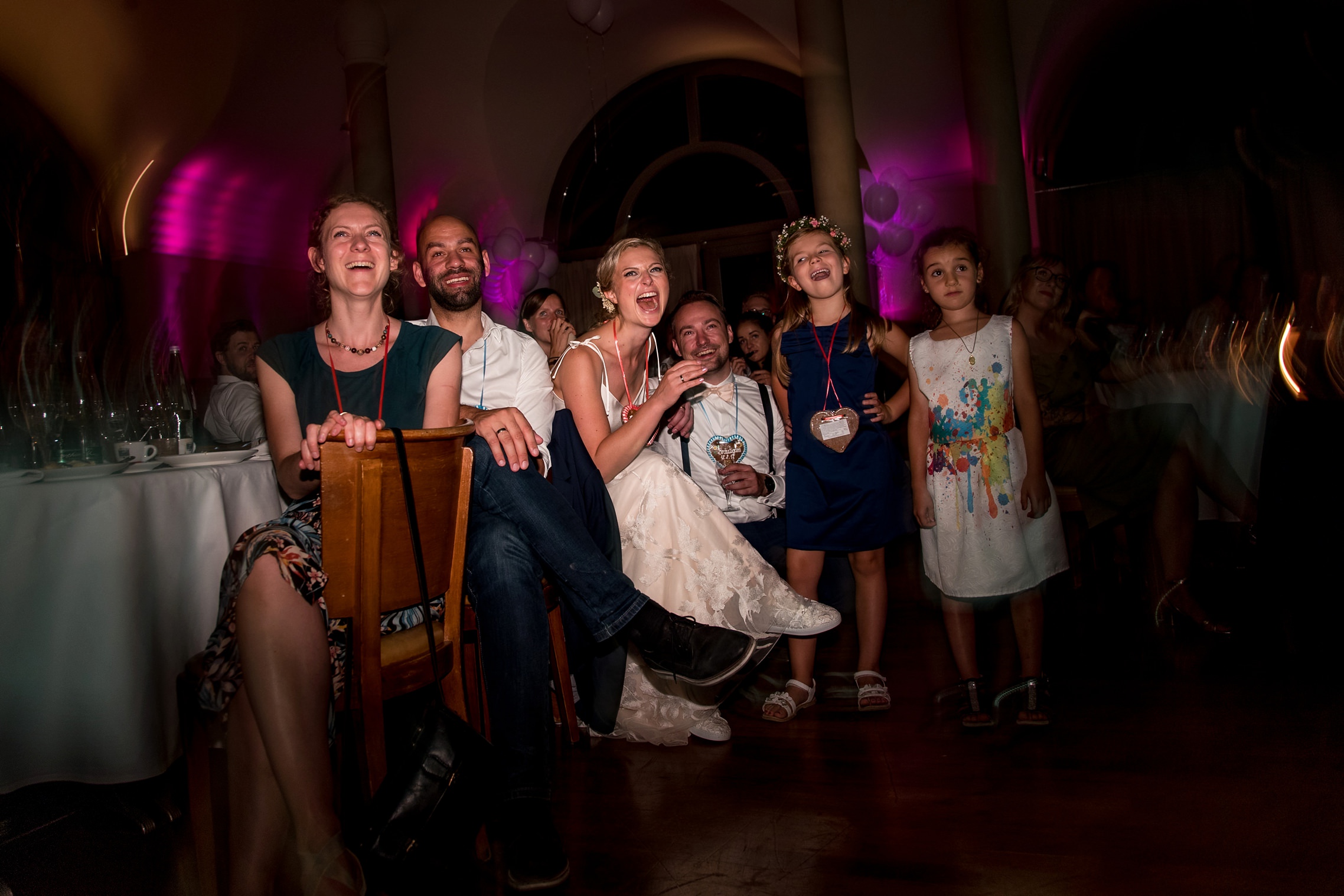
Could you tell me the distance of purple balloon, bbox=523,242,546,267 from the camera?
776 cm

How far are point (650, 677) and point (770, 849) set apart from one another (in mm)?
750

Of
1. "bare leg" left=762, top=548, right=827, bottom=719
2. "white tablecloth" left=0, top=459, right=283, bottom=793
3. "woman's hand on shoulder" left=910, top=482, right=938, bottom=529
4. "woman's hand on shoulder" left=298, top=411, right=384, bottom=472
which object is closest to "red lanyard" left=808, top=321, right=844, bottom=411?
"woman's hand on shoulder" left=910, top=482, right=938, bottom=529

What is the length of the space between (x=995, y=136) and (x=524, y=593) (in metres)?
5.73

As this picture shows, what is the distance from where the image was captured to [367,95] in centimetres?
667

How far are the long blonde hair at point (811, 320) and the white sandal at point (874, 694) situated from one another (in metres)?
0.89

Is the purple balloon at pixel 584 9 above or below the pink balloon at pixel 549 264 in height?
above

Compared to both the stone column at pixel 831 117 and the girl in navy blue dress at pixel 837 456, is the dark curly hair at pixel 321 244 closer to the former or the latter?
the girl in navy blue dress at pixel 837 456

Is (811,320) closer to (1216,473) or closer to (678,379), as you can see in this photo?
(678,379)

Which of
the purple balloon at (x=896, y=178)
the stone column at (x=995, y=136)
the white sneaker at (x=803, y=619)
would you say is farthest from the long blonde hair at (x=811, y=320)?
the purple balloon at (x=896, y=178)

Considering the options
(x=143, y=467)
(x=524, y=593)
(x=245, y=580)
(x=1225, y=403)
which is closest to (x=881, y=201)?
(x=1225, y=403)

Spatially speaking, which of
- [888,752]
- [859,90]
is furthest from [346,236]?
[859,90]

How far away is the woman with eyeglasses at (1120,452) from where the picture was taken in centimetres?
292

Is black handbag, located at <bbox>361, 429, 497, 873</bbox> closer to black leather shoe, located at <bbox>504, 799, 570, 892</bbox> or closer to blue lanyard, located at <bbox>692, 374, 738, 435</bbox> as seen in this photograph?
black leather shoe, located at <bbox>504, 799, 570, 892</bbox>

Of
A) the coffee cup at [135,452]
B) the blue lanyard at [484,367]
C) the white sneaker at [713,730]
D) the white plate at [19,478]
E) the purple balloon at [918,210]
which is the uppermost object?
the purple balloon at [918,210]
